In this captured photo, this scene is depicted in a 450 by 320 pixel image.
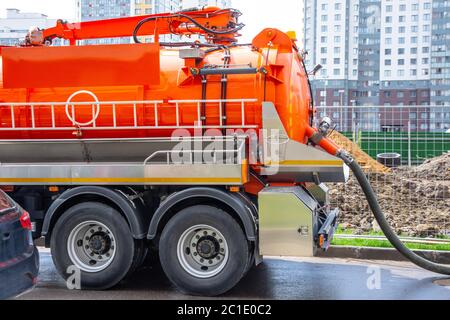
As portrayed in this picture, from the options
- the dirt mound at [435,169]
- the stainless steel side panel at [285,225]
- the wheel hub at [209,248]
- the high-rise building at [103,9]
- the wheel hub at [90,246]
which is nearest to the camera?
the stainless steel side panel at [285,225]

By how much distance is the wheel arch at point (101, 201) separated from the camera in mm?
6820

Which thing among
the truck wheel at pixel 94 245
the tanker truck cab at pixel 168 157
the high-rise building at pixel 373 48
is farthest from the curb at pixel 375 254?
the high-rise building at pixel 373 48

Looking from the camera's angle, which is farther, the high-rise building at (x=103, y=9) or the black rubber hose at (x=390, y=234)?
the high-rise building at (x=103, y=9)

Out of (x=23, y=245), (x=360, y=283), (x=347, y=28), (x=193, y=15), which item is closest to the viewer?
(x=23, y=245)

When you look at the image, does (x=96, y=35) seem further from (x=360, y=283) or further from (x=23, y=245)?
(x=360, y=283)

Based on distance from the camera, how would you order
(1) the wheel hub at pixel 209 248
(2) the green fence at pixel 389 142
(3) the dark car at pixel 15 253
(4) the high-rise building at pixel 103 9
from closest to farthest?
(3) the dark car at pixel 15 253, (1) the wheel hub at pixel 209 248, (2) the green fence at pixel 389 142, (4) the high-rise building at pixel 103 9

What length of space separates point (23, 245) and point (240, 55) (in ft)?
10.8

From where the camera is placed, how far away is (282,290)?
697 cm

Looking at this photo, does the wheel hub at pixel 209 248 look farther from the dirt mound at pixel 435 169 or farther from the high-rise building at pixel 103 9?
the high-rise building at pixel 103 9

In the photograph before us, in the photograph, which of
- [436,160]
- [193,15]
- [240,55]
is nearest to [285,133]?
[240,55]

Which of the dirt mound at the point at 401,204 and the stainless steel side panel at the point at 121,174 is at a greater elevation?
the stainless steel side panel at the point at 121,174

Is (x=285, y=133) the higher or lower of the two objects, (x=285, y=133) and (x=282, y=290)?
the higher

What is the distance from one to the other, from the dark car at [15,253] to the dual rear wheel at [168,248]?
1.12 metres

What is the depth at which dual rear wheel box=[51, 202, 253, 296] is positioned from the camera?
21.8ft
